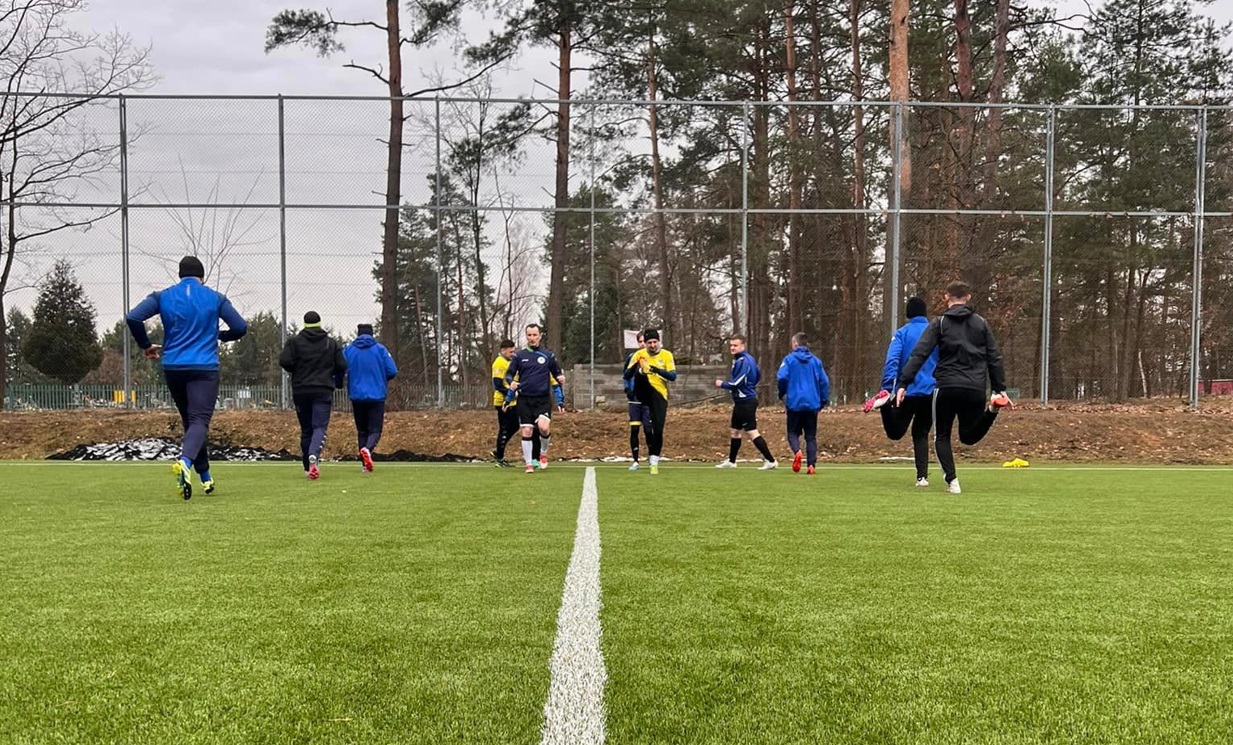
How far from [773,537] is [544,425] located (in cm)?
606

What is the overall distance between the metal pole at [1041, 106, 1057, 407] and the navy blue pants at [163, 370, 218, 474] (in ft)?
52.4

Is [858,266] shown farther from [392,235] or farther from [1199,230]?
[392,235]

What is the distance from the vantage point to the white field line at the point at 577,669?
211cm

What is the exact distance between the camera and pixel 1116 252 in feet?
60.4

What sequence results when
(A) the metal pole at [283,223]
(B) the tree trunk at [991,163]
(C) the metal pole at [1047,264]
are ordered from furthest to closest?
(B) the tree trunk at [991,163] < (C) the metal pole at [1047,264] < (A) the metal pole at [283,223]

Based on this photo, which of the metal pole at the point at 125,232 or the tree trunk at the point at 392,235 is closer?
the metal pole at the point at 125,232

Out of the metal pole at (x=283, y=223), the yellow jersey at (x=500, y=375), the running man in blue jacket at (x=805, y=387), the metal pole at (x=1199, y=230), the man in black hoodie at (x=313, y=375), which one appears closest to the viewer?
the man in black hoodie at (x=313, y=375)

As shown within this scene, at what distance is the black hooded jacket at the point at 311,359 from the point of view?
9.70 meters

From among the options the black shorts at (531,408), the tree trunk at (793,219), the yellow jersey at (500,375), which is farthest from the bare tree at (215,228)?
the tree trunk at (793,219)

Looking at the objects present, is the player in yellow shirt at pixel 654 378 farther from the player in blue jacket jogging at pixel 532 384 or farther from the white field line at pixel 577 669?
the white field line at pixel 577 669

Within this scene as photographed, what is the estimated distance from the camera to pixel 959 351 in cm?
799

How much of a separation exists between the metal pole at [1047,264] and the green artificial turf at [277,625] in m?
14.8

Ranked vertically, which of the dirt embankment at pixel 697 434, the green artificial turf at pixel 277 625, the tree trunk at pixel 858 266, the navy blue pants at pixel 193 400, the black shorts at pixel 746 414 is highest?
the tree trunk at pixel 858 266

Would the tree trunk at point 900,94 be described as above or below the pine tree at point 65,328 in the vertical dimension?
above
